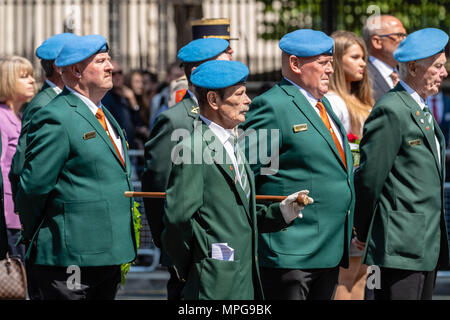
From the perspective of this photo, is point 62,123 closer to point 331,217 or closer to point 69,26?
point 331,217

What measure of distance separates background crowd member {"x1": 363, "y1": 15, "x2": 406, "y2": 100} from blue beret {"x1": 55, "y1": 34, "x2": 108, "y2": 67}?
Result: 293 centimetres

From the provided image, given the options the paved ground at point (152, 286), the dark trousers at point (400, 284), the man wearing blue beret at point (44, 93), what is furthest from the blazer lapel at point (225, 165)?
the paved ground at point (152, 286)

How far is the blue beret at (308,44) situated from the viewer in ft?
20.7

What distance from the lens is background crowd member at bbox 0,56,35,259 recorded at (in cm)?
794

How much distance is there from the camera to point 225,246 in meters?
5.15

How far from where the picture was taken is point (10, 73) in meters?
8.15

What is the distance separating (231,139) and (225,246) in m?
0.58

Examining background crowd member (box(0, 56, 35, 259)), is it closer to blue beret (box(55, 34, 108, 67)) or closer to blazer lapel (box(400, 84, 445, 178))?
blue beret (box(55, 34, 108, 67))

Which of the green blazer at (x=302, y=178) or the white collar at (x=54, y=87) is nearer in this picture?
the green blazer at (x=302, y=178)

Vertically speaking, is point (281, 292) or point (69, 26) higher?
point (69, 26)

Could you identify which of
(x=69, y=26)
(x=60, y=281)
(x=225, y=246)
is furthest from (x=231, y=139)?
(x=69, y=26)

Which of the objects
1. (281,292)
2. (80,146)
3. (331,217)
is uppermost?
(80,146)

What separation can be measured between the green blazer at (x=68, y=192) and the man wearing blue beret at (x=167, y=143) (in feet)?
2.42

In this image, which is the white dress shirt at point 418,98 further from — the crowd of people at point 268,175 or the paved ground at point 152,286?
the paved ground at point 152,286
